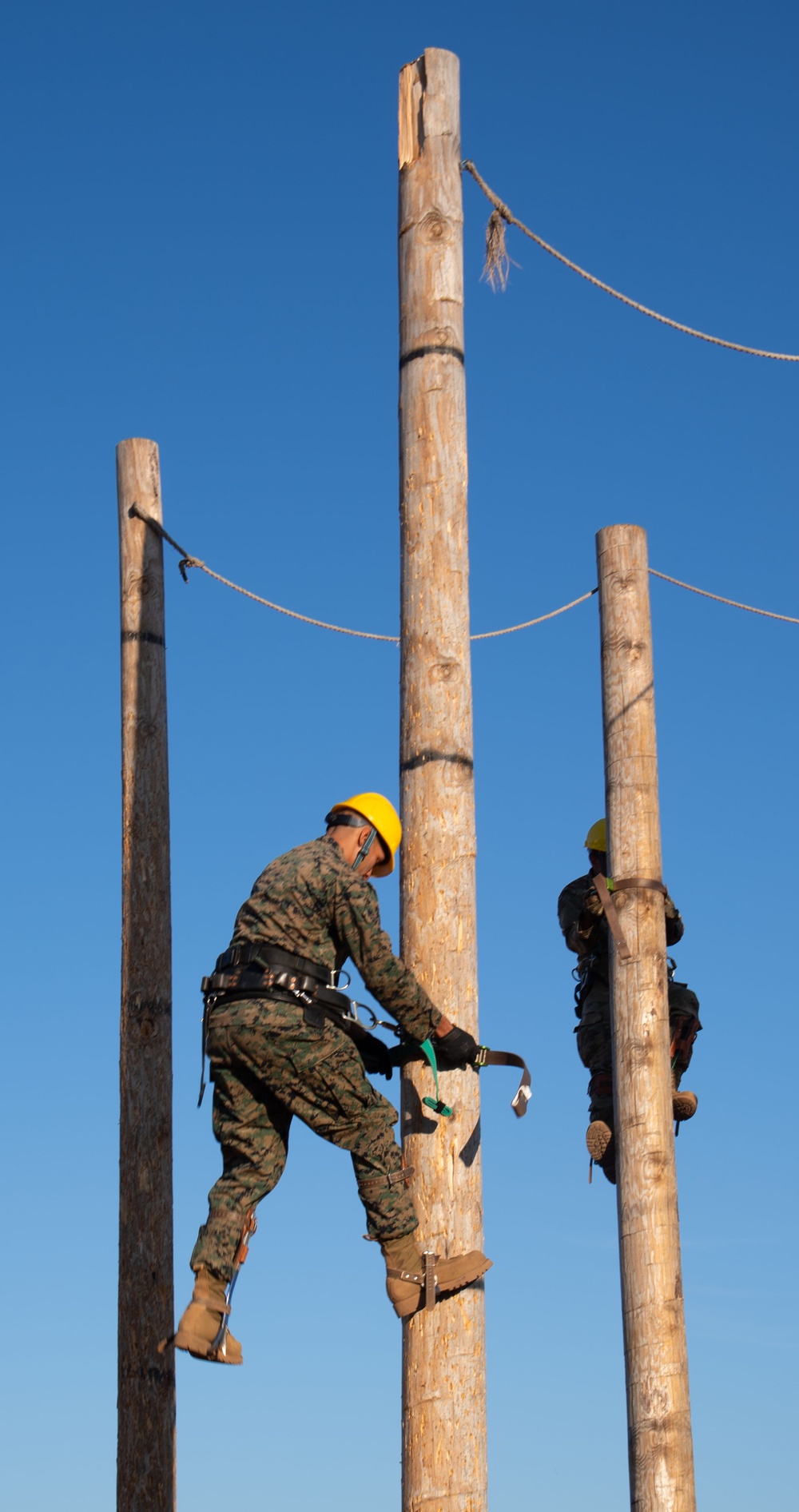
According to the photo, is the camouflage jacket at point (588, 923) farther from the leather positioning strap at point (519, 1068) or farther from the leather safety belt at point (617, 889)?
the leather positioning strap at point (519, 1068)

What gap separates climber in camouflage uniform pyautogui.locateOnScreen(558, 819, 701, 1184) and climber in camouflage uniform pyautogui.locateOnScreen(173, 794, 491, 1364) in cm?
274

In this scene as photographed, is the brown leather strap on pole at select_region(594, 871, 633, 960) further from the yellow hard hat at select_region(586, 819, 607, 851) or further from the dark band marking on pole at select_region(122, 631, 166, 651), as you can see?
the dark band marking on pole at select_region(122, 631, 166, 651)

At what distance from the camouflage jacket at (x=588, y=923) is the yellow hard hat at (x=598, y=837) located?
17 centimetres

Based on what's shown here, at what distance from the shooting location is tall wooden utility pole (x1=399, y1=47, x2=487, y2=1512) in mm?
5203

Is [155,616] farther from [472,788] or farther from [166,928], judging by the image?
[472,788]

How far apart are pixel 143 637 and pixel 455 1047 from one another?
11.5 feet

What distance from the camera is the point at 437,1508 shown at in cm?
509

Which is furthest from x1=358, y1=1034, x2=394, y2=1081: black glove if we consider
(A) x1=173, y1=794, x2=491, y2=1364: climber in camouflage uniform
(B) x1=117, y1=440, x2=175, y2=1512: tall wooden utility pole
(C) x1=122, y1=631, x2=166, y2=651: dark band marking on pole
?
(C) x1=122, y1=631, x2=166, y2=651: dark band marking on pole

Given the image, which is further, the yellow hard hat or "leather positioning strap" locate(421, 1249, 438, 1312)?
the yellow hard hat

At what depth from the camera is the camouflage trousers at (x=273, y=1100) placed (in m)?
5.54

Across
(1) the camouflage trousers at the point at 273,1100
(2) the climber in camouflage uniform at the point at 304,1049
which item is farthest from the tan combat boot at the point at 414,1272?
(1) the camouflage trousers at the point at 273,1100

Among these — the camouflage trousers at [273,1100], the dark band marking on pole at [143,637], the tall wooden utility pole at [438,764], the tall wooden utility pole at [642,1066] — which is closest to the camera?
the tall wooden utility pole at [438,764]

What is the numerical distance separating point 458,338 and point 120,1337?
411cm

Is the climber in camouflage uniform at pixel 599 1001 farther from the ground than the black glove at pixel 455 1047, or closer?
farther from the ground
